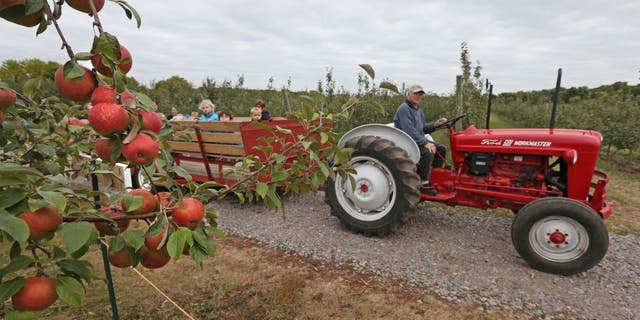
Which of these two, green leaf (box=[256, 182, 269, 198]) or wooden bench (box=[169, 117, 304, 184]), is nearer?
green leaf (box=[256, 182, 269, 198])

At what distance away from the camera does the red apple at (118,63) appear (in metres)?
0.54

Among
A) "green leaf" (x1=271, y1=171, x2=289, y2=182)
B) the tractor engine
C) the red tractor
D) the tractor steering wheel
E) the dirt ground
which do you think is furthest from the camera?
the tractor steering wheel

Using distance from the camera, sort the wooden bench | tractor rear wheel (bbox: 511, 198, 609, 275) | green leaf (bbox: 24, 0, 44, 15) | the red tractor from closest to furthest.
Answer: green leaf (bbox: 24, 0, 44, 15) < tractor rear wheel (bbox: 511, 198, 609, 275) < the red tractor < the wooden bench

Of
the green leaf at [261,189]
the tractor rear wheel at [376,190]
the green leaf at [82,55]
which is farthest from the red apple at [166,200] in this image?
the tractor rear wheel at [376,190]

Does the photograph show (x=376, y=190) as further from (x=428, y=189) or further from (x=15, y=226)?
(x=15, y=226)

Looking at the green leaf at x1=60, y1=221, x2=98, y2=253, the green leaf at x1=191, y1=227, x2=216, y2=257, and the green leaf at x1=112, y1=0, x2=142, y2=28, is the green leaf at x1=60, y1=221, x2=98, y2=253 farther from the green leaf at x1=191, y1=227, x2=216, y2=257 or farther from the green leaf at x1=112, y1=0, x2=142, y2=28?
the green leaf at x1=112, y1=0, x2=142, y2=28

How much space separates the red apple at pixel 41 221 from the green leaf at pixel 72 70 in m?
0.24

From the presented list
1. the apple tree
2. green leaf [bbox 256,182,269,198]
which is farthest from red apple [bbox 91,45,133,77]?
green leaf [bbox 256,182,269,198]

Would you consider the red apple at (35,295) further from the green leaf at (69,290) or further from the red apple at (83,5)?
the red apple at (83,5)

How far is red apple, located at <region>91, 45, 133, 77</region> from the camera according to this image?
538mm

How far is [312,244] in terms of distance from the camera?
3.32 m

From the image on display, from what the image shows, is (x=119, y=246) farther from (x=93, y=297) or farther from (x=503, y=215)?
(x=503, y=215)

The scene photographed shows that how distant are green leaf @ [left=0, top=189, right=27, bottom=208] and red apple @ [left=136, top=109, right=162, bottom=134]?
8.3 inches

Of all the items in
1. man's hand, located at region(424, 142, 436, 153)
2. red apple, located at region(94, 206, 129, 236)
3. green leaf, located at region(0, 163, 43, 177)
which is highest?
green leaf, located at region(0, 163, 43, 177)
